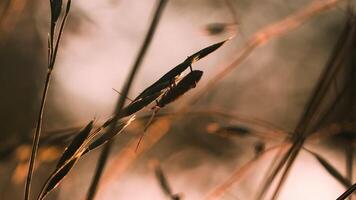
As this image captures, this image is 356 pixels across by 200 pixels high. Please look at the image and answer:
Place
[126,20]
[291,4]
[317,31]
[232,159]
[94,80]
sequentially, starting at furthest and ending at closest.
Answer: [317,31] → [232,159] → [291,4] → [94,80] → [126,20]

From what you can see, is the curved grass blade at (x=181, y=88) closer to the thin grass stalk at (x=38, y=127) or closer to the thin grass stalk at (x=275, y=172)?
the thin grass stalk at (x=38, y=127)

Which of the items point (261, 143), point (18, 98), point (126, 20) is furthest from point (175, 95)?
point (18, 98)

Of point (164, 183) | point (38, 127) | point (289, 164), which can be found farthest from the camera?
point (164, 183)

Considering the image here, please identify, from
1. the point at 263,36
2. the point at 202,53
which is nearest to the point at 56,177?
the point at 202,53

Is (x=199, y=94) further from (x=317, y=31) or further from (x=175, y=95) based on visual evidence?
(x=317, y=31)

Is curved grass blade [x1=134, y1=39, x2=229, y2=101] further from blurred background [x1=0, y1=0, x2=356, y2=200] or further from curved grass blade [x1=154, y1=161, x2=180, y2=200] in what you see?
curved grass blade [x1=154, y1=161, x2=180, y2=200]

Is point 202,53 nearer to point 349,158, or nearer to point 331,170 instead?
point 331,170
